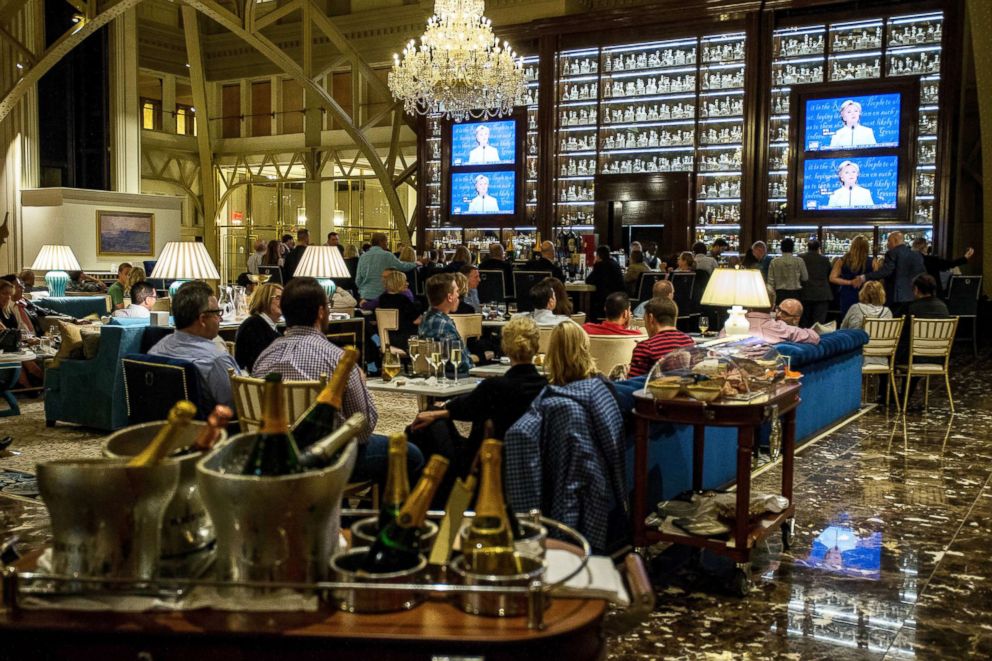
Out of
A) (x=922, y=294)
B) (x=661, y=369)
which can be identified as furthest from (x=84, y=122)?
(x=661, y=369)

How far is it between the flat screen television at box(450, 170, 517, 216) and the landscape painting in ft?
17.5

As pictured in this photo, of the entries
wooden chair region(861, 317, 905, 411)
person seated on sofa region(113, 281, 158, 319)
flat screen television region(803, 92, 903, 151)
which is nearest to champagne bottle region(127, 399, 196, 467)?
person seated on sofa region(113, 281, 158, 319)

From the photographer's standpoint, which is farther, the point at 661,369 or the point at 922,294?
the point at 922,294

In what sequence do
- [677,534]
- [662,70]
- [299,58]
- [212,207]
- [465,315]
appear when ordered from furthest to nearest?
[299,58] → [212,207] → [662,70] → [465,315] → [677,534]

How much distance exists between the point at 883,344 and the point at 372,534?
26.5ft

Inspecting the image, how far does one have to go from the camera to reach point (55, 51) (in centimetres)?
1460

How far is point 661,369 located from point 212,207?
51.4 feet

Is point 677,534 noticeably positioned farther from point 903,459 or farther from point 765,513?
point 903,459

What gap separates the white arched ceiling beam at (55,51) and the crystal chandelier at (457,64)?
17.9ft

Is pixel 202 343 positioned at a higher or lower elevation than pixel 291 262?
lower

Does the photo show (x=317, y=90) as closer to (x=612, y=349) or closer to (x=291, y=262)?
(x=291, y=262)

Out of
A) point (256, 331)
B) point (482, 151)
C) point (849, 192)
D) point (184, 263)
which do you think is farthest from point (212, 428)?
point (482, 151)

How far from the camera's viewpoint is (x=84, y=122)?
16.9 metres

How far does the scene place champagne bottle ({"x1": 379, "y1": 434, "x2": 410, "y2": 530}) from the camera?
1326 millimetres
